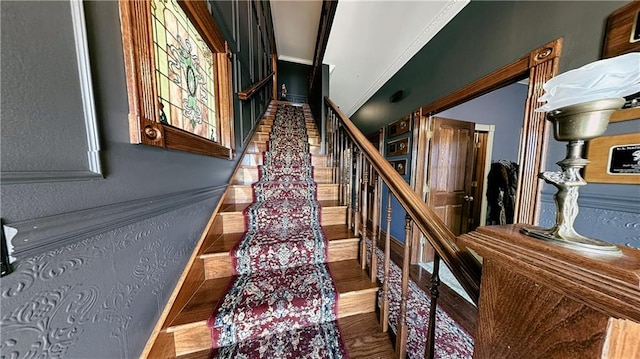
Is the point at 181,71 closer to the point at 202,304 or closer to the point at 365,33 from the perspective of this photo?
the point at 202,304

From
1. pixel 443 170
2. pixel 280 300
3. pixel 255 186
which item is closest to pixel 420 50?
pixel 443 170

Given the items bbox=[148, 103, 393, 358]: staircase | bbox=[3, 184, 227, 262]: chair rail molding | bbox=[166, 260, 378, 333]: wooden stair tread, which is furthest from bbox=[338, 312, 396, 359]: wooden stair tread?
bbox=[3, 184, 227, 262]: chair rail molding

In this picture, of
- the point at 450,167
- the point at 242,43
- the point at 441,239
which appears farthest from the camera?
the point at 450,167

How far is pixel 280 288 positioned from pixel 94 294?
76 cm

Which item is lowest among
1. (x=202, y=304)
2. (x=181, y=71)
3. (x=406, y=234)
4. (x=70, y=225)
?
(x=202, y=304)

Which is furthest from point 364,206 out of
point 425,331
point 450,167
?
point 450,167

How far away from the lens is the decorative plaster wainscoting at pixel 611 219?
39.0 inches

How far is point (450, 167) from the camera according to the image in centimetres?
263

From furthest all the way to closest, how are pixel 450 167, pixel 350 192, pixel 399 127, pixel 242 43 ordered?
pixel 399 127 → pixel 450 167 → pixel 242 43 → pixel 350 192

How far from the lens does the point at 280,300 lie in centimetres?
104

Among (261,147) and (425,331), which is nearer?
(425,331)

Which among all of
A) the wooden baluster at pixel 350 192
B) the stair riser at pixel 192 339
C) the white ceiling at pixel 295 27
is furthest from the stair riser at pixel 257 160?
the white ceiling at pixel 295 27

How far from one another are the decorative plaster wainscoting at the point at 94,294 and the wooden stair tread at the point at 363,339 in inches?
14.3

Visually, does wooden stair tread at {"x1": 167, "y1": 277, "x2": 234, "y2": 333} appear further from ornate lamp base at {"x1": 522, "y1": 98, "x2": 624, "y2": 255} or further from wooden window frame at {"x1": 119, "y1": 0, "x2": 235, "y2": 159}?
ornate lamp base at {"x1": 522, "y1": 98, "x2": 624, "y2": 255}
